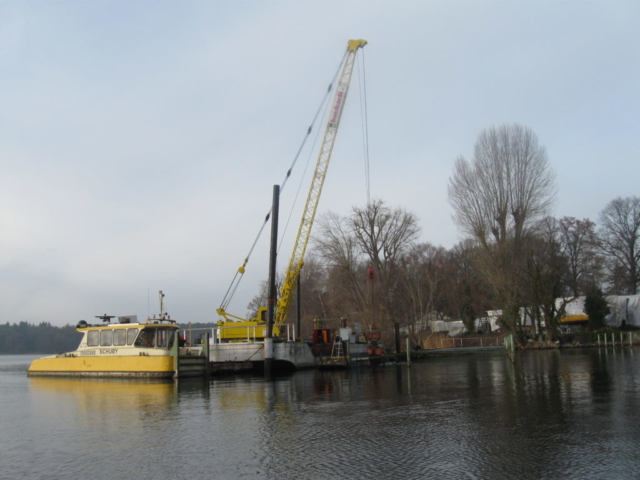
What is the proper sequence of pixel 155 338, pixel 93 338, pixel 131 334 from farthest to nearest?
pixel 93 338
pixel 155 338
pixel 131 334

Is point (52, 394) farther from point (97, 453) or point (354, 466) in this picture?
point (354, 466)

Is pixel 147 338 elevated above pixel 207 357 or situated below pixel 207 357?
above

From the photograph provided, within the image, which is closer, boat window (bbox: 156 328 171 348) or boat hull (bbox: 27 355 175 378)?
boat hull (bbox: 27 355 175 378)

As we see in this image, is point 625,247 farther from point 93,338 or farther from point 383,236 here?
point 93,338

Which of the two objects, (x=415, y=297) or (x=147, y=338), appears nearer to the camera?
(x=147, y=338)

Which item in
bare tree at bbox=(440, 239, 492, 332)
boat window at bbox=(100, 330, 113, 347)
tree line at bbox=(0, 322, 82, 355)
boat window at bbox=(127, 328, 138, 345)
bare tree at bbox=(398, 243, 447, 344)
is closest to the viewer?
boat window at bbox=(127, 328, 138, 345)

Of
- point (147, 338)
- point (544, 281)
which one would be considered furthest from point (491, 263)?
point (147, 338)

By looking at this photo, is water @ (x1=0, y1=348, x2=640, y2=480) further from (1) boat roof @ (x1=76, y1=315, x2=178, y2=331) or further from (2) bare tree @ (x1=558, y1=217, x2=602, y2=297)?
(2) bare tree @ (x1=558, y1=217, x2=602, y2=297)

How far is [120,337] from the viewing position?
98.4 feet

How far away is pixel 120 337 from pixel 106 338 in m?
1.02

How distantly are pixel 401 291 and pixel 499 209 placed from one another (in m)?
15.3

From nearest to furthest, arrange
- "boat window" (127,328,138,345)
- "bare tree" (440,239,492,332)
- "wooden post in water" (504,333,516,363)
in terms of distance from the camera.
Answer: "boat window" (127,328,138,345) → "wooden post in water" (504,333,516,363) → "bare tree" (440,239,492,332)

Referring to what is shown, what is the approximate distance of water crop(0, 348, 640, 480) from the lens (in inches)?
364

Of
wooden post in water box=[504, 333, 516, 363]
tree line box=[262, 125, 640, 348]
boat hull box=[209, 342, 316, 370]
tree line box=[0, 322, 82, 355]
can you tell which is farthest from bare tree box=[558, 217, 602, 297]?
tree line box=[0, 322, 82, 355]
